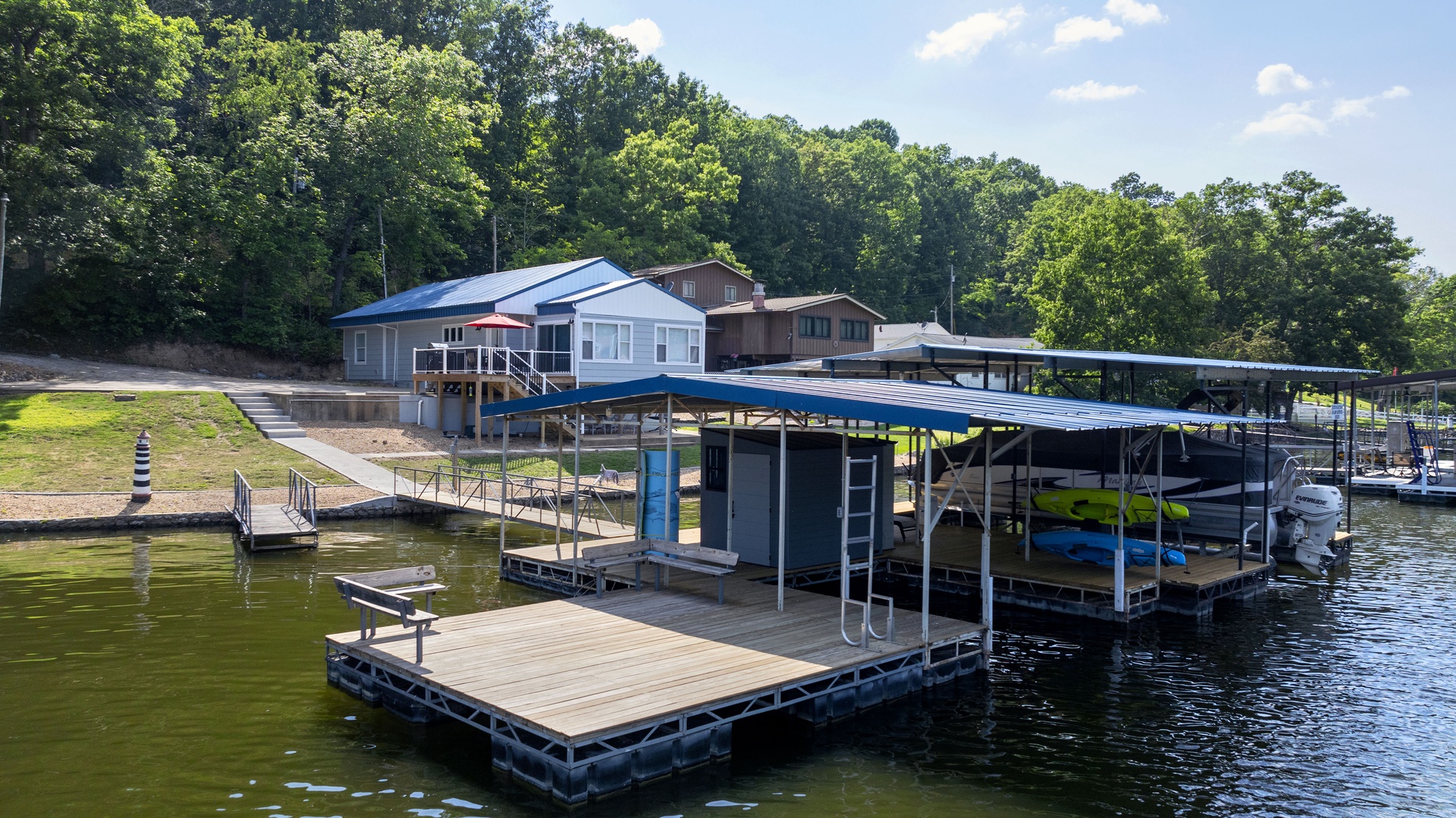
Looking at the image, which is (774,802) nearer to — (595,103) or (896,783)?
(896,783)

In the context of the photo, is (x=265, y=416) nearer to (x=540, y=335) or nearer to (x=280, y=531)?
(x=540, y=335)

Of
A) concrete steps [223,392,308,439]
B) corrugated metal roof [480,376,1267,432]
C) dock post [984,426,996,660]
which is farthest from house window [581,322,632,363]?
dock post [984,426,996,660]

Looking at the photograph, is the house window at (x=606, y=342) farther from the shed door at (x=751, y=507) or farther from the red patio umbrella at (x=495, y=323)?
the shed door at (x=751, y=507)

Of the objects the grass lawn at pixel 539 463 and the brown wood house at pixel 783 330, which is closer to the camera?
the grass lawn at pixel 539 463

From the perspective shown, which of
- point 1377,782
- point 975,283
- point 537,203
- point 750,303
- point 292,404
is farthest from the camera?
point 975,283

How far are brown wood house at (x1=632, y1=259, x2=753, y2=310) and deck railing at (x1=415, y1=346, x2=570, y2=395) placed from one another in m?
14.2

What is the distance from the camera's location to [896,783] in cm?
897

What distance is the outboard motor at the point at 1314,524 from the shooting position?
A: 64.1 ft

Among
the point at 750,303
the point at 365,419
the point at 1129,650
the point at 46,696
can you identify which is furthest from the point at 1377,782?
the point at 750,303

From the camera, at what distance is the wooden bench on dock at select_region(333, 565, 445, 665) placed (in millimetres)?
10453

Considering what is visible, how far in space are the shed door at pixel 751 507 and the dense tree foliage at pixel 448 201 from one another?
32372mm

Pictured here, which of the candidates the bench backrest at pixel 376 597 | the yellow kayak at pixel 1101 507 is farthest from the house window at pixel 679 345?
the bench backrest at pixel 376 597

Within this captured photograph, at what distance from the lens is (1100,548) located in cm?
1636

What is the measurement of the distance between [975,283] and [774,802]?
79.8 meters
